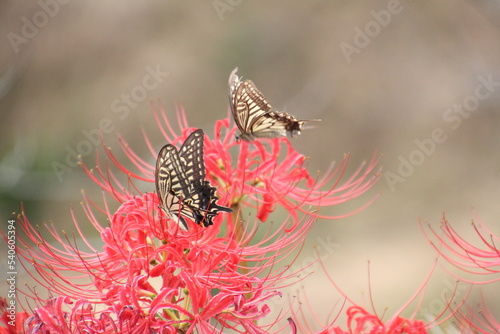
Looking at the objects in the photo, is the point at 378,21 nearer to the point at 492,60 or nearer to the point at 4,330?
the point at 492,60

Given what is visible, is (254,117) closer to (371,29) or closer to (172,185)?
(172,185)

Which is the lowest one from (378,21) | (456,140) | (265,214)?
(265,214)

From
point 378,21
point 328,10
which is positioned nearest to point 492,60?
point 378,21

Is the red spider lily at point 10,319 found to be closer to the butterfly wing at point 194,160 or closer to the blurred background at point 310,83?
the butterfly wing at point 194,160

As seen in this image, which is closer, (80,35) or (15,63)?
(15,63)

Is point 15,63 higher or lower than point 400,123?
higher

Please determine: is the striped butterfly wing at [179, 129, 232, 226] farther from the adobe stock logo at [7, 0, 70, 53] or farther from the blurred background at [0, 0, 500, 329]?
the adobe stock logo at [7, 0, 70, 53]

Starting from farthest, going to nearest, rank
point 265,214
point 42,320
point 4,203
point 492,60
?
point 492,60 < point 4,203 < point 265,214 < point 42,320

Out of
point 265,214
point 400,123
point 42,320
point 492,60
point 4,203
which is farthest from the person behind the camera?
point 400,123
